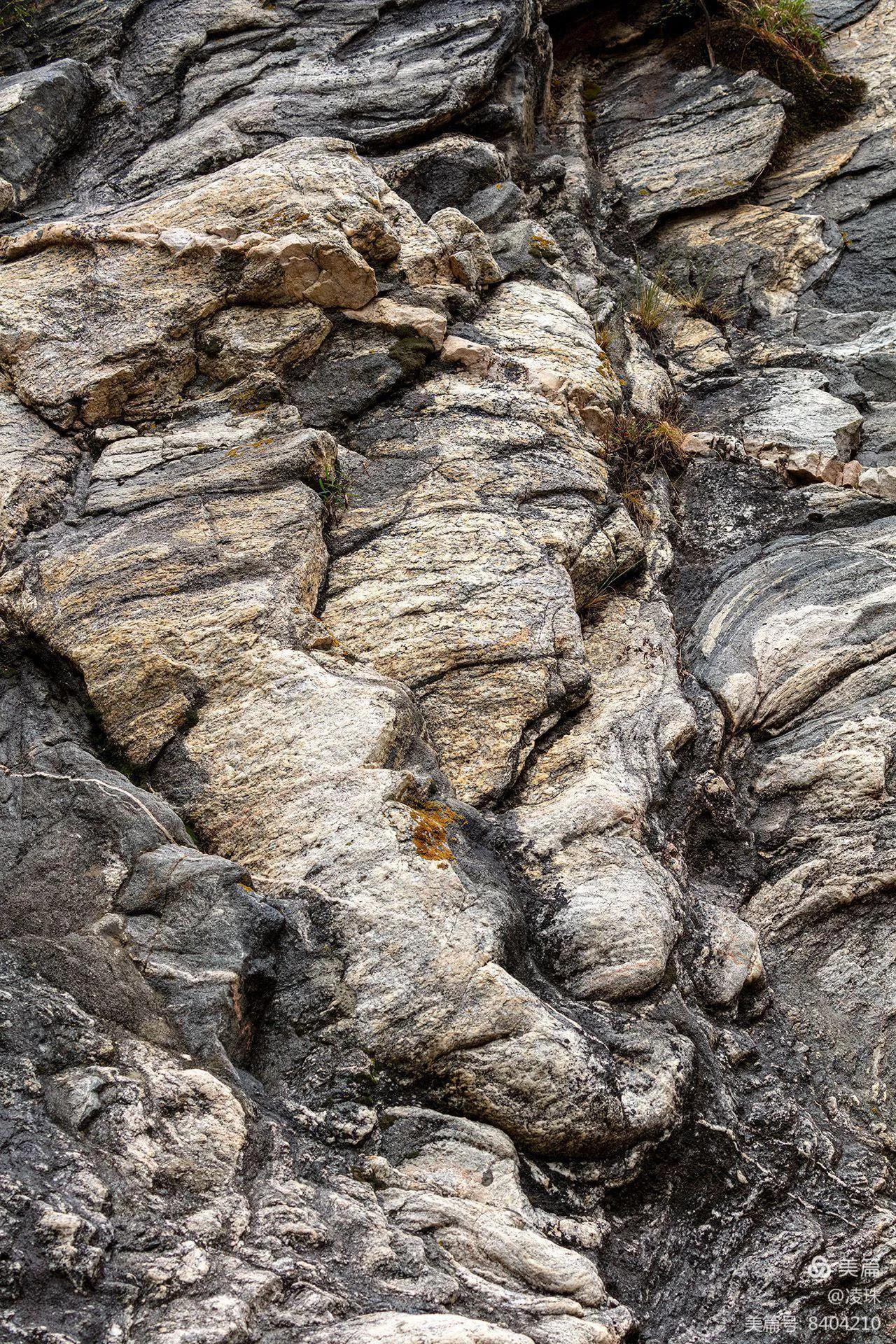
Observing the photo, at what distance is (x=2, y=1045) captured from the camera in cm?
450

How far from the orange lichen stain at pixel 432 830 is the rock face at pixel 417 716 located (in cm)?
4

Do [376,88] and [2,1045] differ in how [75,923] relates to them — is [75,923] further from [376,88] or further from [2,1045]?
[376,88]

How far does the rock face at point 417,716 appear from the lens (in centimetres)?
459

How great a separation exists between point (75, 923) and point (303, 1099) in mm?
1447

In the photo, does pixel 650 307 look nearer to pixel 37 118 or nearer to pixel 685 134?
pixel 685 134

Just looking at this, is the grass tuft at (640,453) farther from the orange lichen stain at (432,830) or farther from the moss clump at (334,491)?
the orange lichen stain at (432,830)

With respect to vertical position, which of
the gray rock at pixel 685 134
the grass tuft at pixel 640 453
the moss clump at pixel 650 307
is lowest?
the grass tuft at pixel 640 453

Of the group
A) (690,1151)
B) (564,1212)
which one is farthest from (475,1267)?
(690,1151)

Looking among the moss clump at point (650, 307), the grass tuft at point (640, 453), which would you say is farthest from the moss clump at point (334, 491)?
the moss clump at point (650, 307)

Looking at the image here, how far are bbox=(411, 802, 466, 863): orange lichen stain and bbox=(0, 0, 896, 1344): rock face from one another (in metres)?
0.04

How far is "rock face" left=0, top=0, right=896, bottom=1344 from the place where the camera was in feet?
15.1

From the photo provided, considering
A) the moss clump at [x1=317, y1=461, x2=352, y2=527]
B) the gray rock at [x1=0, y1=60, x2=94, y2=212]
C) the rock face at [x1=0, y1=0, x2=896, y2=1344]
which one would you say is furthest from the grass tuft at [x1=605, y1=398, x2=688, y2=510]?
the gray rock at [x1=0, y1=60, x2=94, y2=212]

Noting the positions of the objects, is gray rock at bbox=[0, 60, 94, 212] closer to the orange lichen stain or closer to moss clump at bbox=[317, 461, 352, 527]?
moss clump at bbox=[317, 461, 352, 527]

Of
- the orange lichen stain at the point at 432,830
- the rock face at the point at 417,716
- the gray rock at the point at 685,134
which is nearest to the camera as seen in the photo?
the rock face at the point at 417,716
